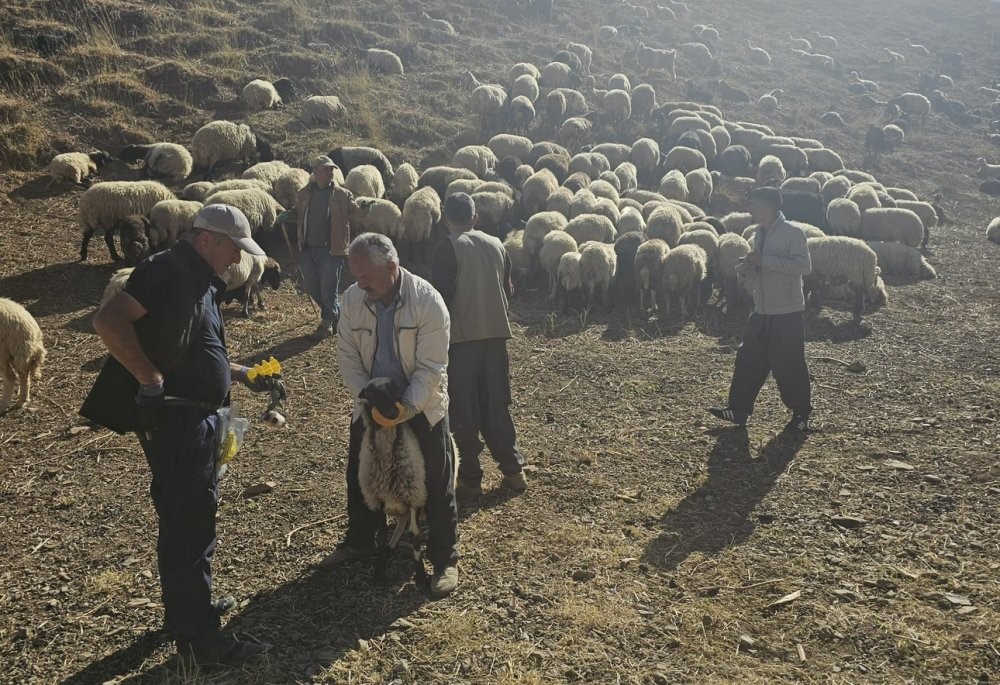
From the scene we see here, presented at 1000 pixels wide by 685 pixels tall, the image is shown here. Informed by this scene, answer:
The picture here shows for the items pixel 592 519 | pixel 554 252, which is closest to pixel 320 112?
pixel 554 252

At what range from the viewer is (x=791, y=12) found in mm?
48844

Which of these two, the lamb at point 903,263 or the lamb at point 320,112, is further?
the lamb at point 320,112

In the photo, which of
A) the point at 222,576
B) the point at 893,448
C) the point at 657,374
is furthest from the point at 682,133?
the point at 222,576

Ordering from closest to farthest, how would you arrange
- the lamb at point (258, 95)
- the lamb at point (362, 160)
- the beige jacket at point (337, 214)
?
the beige jacket at point (337, 214) → the lamb at point (362, 160) → the lamb at point (258, 95)

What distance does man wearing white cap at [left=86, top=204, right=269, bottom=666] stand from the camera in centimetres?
315

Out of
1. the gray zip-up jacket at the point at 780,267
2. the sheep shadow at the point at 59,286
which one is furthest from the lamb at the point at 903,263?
the sheep shadow at the point at 59,286

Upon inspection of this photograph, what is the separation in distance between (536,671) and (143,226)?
27.4 ft

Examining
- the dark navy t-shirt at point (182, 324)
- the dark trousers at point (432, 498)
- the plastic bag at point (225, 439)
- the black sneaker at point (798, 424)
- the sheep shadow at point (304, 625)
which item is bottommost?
the black sneaker at point (798, 424)

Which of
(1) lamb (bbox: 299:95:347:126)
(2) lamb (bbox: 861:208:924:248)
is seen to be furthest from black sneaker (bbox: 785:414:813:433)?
(1) lamb (bbox: 299:95:347:126)

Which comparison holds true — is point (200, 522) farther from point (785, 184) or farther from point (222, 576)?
point (785, 184)

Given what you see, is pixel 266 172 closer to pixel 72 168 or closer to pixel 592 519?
pixel 72 168

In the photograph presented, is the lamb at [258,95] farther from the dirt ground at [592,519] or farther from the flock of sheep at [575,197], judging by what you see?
the dirt ground at [592,519]

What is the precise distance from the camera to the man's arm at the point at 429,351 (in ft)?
12.2

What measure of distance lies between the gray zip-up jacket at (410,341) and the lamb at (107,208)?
24.2 feet
